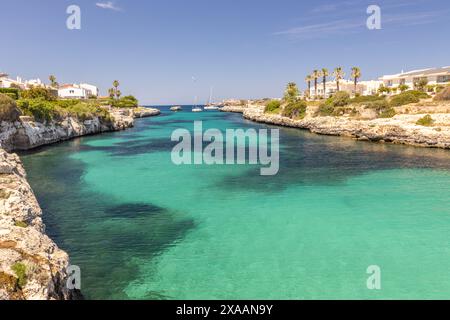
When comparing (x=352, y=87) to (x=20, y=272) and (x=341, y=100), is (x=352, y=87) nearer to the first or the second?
(x=341, y=100)

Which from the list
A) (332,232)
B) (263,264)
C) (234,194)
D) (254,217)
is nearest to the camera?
(263,264)

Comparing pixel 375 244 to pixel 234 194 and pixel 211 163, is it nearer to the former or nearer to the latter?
pixel 234 194

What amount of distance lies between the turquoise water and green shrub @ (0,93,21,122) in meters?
13.8

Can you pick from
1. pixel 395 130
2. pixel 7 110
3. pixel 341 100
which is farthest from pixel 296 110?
pixel 7 110

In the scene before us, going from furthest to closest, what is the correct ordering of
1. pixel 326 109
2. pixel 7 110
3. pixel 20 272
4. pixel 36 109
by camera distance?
pixel 326 109
pixel 36 109
pixel 7 110
pixel 20 272

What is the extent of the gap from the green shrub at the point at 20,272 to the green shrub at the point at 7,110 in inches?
1722

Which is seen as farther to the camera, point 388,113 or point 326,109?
point 326,109

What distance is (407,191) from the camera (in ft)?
85.9

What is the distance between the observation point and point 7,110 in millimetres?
44750

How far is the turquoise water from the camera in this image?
1306cm

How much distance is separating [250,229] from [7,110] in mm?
42221

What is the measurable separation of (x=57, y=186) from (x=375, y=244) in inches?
971
